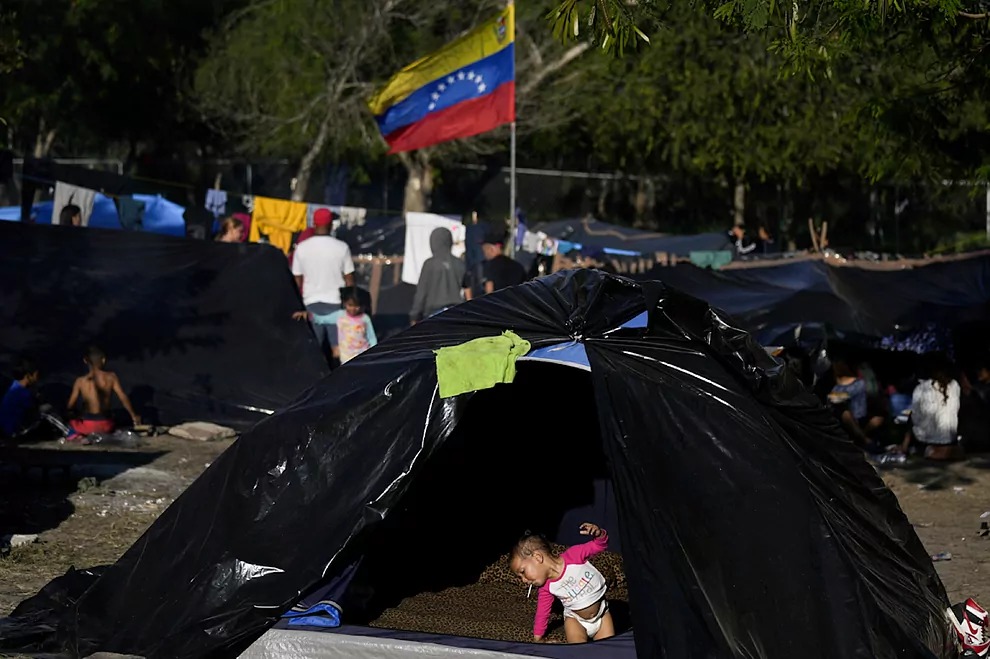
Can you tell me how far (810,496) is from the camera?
5504 mm

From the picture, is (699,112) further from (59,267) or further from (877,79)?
(59,267)

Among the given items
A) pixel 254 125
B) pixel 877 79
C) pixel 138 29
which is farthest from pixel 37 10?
pixel 877 79

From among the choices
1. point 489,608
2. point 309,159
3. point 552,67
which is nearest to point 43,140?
point 309,159

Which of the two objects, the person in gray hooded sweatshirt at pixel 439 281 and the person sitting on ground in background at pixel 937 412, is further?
the person in gray hooded sweatshirt at pixel 439 281

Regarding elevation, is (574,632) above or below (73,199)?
below

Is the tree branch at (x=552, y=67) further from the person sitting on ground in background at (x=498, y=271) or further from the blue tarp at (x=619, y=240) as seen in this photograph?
the person sitting on ground in background at (x=498, y=271)

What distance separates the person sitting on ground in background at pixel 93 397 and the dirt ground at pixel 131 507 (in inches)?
15.0

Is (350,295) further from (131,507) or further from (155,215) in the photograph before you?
(155,215)

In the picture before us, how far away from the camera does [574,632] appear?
242 inches

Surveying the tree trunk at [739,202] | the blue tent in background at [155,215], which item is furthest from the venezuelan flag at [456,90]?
the tree trunk at [739,202]

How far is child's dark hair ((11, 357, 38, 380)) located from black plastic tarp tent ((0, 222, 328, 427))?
0.16 metres

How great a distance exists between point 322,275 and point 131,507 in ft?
13.4

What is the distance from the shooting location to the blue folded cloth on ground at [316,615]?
5996mm

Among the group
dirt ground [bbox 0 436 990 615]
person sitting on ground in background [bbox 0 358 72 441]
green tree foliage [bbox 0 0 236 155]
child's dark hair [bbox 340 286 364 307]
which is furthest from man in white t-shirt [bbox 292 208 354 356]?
green tree foliage [bbox 0 0 236 155]
